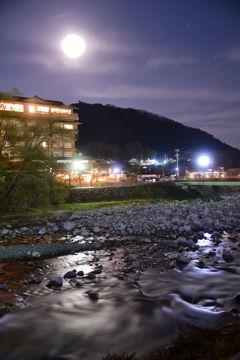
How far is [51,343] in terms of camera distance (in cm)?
485

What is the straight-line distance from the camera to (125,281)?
24.5ft

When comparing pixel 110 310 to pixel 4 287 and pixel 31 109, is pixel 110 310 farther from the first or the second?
pixel 31 109

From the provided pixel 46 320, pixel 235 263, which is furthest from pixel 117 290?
pixel 235 263

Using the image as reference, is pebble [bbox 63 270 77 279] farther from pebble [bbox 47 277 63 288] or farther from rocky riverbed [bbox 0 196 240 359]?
pebble [bbox 47 277 63 288]

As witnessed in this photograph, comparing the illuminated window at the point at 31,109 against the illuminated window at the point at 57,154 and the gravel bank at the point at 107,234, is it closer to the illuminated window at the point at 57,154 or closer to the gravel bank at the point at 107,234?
the illuminated window at the point at 57,154

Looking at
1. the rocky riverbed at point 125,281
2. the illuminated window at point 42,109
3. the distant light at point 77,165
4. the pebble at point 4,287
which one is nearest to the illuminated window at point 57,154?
the illuminated window at point 42,109

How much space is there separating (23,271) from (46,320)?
3.39 meters

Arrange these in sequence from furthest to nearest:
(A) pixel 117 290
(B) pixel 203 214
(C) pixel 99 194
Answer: (C) pixel 99 194
(B) pixel 203 214
(A) pixel 117 290

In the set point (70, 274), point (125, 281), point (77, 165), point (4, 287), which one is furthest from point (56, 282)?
point (77, 165)

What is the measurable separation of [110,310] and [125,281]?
1544 mm

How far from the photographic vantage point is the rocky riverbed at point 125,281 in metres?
5.31

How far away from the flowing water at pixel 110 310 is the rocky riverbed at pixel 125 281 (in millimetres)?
24

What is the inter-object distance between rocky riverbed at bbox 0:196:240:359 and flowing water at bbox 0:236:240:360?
0.9 inches

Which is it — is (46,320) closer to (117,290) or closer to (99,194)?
(117,290)
